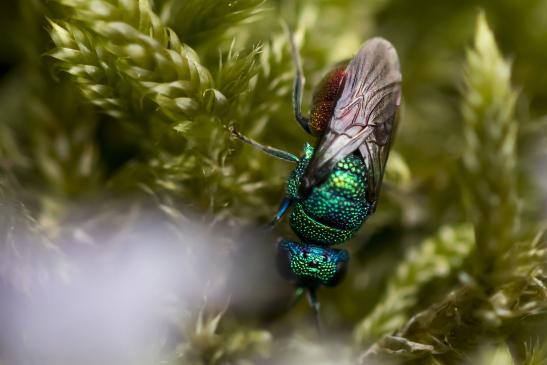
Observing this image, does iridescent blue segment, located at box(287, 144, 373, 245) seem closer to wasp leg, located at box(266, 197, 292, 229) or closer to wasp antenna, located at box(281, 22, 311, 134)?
wasp leg, located at box(266, 197, 292, 229)

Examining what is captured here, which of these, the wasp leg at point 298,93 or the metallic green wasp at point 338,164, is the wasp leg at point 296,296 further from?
the wasp leg at point 298,93

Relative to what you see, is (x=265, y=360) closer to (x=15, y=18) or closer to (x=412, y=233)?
(x=412, y=233)

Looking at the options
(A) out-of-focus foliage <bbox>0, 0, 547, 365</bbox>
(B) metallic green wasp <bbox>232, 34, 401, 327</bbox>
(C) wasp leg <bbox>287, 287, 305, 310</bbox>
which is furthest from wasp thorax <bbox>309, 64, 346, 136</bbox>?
(C) wasp leg <bbox>287, 287, 305, 310</bbox>

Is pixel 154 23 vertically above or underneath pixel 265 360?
above

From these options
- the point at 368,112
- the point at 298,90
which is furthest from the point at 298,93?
the point at 368,112

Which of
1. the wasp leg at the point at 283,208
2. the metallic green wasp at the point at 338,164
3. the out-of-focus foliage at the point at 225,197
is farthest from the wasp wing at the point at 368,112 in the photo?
the out-of-focus foliage at the point at 225,197

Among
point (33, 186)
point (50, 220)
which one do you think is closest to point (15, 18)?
point (33, 186)
